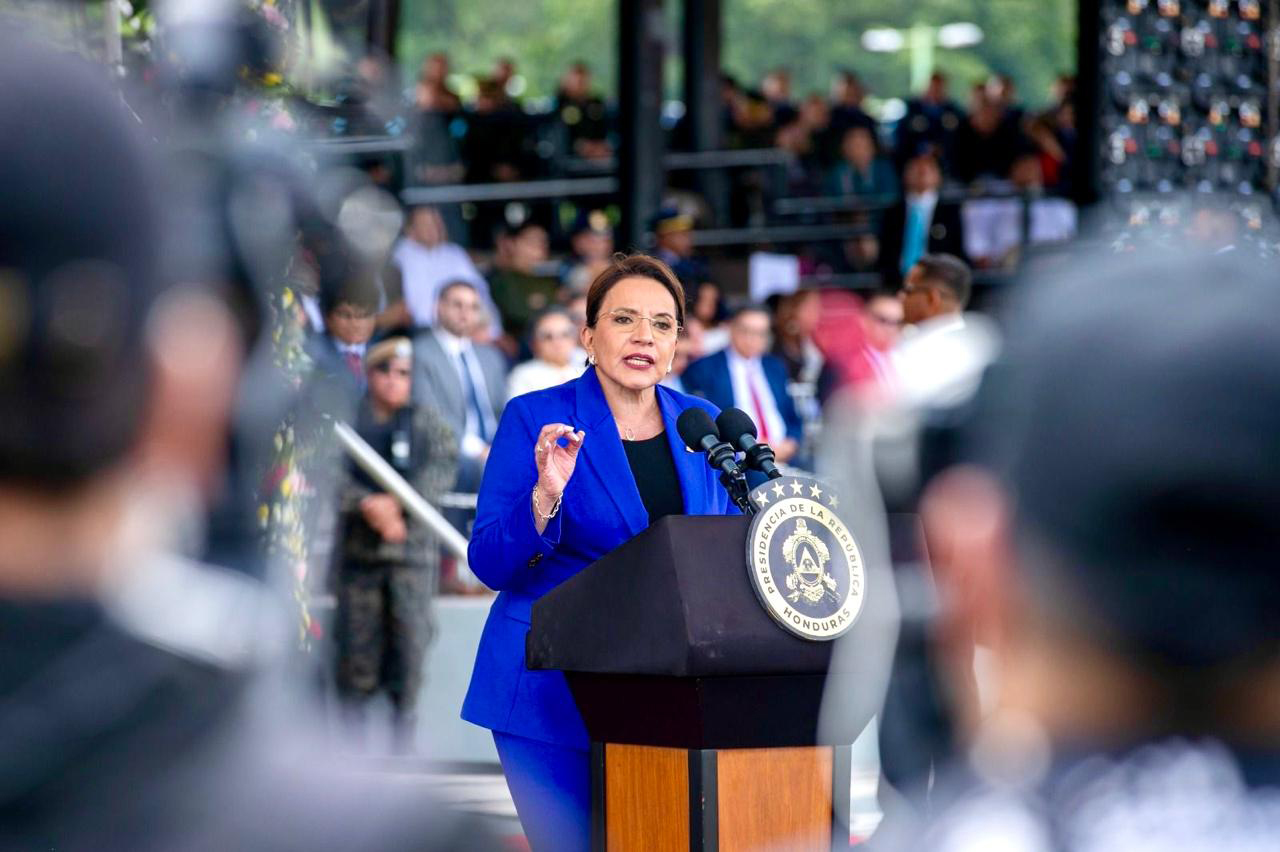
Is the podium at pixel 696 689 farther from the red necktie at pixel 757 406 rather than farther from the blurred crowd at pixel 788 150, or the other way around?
the blurred crowd at pixel 788 150

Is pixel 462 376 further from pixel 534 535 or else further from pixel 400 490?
pixel 534 535

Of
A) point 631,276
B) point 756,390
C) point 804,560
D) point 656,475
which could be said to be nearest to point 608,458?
point 656,475

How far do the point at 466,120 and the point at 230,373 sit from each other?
1355cm

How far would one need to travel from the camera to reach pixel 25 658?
98 centimetres

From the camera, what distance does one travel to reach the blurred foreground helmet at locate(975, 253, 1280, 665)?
4.08 ft

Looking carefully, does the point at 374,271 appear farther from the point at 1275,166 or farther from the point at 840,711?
the point at 1275,166

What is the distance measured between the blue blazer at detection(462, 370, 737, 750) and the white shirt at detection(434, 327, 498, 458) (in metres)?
4.32

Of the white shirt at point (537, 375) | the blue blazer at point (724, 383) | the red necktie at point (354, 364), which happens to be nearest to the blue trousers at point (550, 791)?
the red necktie at point (354, 364)

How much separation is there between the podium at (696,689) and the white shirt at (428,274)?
682 cm

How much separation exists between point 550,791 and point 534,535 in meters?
0.48

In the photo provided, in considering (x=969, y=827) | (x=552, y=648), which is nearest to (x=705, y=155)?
(x=552, y=648)

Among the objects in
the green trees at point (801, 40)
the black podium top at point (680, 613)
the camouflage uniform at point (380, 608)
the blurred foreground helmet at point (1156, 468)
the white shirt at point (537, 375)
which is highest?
the green trees at point (801, 40)

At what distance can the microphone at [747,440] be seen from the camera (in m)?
3.27

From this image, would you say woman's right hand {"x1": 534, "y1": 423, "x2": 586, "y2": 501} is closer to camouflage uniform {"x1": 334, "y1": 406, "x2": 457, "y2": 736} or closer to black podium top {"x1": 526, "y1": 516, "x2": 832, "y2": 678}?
black podium top {"x1": 526, "y1": 516, "x2": 832, "y2": 678}
